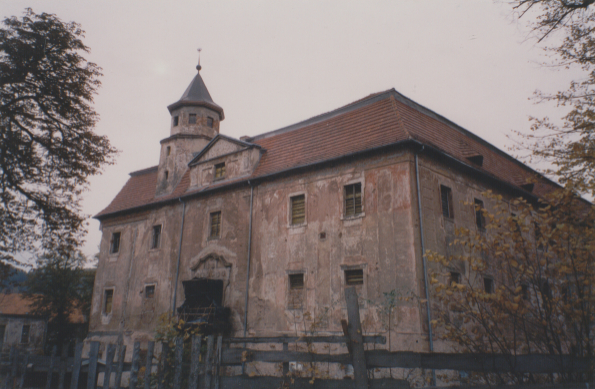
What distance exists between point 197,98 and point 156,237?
25.8 ft

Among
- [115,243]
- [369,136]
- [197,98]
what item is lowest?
[115,243]

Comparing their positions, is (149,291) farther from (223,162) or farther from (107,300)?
(223,162)

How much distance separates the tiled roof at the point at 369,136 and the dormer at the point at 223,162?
439 mm

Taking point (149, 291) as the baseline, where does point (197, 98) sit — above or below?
above

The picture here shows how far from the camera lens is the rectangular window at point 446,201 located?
16.4 m

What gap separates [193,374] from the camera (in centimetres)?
772

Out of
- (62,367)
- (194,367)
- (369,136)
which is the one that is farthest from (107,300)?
(194,367)

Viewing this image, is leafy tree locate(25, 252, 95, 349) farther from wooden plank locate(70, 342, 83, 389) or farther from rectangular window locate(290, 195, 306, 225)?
wooden plank locate(70, 342, 83, 389)

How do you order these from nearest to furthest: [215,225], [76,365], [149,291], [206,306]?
[76,365] → [206,306] → [215,225] → [149,291]

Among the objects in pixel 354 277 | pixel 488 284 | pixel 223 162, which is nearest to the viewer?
pixel 354 277

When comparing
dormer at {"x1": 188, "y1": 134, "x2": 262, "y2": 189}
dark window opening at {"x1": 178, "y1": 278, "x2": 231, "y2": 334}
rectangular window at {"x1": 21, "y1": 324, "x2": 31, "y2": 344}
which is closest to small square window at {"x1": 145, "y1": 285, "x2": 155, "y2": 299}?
dark window opening at {"x1": 178, "y1": 278, "x2": 231, "y2": 334}

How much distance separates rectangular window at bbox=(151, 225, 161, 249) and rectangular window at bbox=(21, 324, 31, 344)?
27.2 metres

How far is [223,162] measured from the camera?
21.0 meters

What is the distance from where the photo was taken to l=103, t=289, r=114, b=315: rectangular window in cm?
2389
